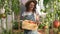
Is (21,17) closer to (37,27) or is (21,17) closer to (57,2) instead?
(37,27)

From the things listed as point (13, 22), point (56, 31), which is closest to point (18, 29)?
point (13, 22)

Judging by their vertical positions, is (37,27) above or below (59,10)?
below

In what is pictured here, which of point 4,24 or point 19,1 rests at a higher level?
point 19,1

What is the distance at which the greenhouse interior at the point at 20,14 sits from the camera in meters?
1.46

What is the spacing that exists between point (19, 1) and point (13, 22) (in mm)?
162

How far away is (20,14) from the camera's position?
147cm

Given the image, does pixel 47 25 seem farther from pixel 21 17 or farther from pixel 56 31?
pixel 21 17

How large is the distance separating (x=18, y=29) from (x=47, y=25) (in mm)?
220

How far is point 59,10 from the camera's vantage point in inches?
58.7

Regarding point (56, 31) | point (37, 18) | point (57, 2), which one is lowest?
point (56, 31)

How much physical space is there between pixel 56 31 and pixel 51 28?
4 centimetres

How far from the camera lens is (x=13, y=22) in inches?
57.7

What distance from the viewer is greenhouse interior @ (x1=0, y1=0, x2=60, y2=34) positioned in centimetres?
146

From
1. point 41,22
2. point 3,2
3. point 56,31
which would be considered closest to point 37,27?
point 41,22
